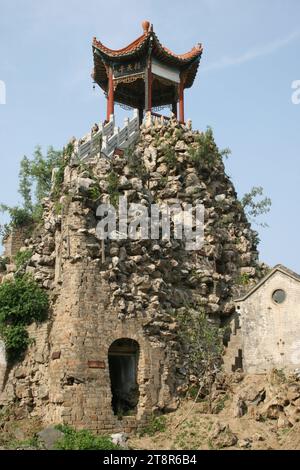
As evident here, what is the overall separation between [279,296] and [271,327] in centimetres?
118

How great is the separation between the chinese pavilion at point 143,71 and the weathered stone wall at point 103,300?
660cm

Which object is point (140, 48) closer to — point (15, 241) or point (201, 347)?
point (15, 241)

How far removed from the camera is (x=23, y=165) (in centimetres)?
3156

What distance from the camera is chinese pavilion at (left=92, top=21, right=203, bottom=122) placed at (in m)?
31.1

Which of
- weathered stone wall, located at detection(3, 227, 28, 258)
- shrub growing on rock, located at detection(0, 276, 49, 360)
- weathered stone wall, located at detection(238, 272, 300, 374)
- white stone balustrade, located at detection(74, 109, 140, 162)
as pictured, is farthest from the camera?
weathered stone wall, located at detection(3, 227, 28, 258)

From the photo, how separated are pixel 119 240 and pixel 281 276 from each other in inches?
243

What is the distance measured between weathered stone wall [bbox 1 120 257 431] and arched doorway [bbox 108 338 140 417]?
447 mm

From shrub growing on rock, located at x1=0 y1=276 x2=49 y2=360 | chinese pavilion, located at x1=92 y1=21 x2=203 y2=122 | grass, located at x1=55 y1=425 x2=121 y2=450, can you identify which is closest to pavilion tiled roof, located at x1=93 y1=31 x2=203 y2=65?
chinese pavilion, located at x1=92 y1=21 x2=203 y2=122

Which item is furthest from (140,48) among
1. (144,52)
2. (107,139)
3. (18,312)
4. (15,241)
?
(18,312)

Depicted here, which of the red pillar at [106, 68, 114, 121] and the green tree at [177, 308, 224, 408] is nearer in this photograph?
the green tree at [177, 308, 224, 408]

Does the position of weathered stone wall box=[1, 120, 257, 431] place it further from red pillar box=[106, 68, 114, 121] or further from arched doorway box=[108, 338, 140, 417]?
red pillar box=[106, 68, 114, 121]

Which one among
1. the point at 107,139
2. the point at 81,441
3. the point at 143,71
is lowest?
the point at 81,441

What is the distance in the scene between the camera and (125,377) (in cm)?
2205
